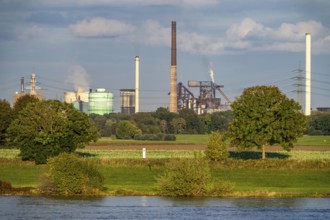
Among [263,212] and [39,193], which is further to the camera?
[39,193]

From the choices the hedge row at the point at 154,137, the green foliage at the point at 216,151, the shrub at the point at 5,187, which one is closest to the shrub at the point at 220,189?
the shrub at the point at 5,187

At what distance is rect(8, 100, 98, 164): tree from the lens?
283 ft

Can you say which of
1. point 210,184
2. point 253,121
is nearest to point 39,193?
point 210,184

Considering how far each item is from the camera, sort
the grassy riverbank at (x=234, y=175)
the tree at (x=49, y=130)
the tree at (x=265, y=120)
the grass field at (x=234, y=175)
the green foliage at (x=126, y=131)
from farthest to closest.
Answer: the green foliage at (x=126, y=131) < the tree at (x=265, y=120) < the tree at (x=49, y=130) < the grass field at (x=234, y=175) < the grassy riverbank at (x=234, y=175)

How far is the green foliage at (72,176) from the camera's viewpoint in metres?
64.9

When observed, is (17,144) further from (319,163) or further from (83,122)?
(319,163)

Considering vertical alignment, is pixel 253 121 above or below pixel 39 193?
above

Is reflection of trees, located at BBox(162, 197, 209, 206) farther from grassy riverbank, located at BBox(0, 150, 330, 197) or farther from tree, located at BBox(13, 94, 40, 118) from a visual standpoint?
tree, located at BBox(13, 94, 40, 118)

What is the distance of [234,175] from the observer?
3019 inches

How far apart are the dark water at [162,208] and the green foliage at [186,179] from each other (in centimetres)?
156

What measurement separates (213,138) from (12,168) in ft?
56.2

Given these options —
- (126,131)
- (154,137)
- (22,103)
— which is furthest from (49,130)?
(126,131)

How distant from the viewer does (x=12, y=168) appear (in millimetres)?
81500

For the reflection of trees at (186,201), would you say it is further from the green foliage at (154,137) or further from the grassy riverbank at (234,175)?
the green foliage at (154,137)
